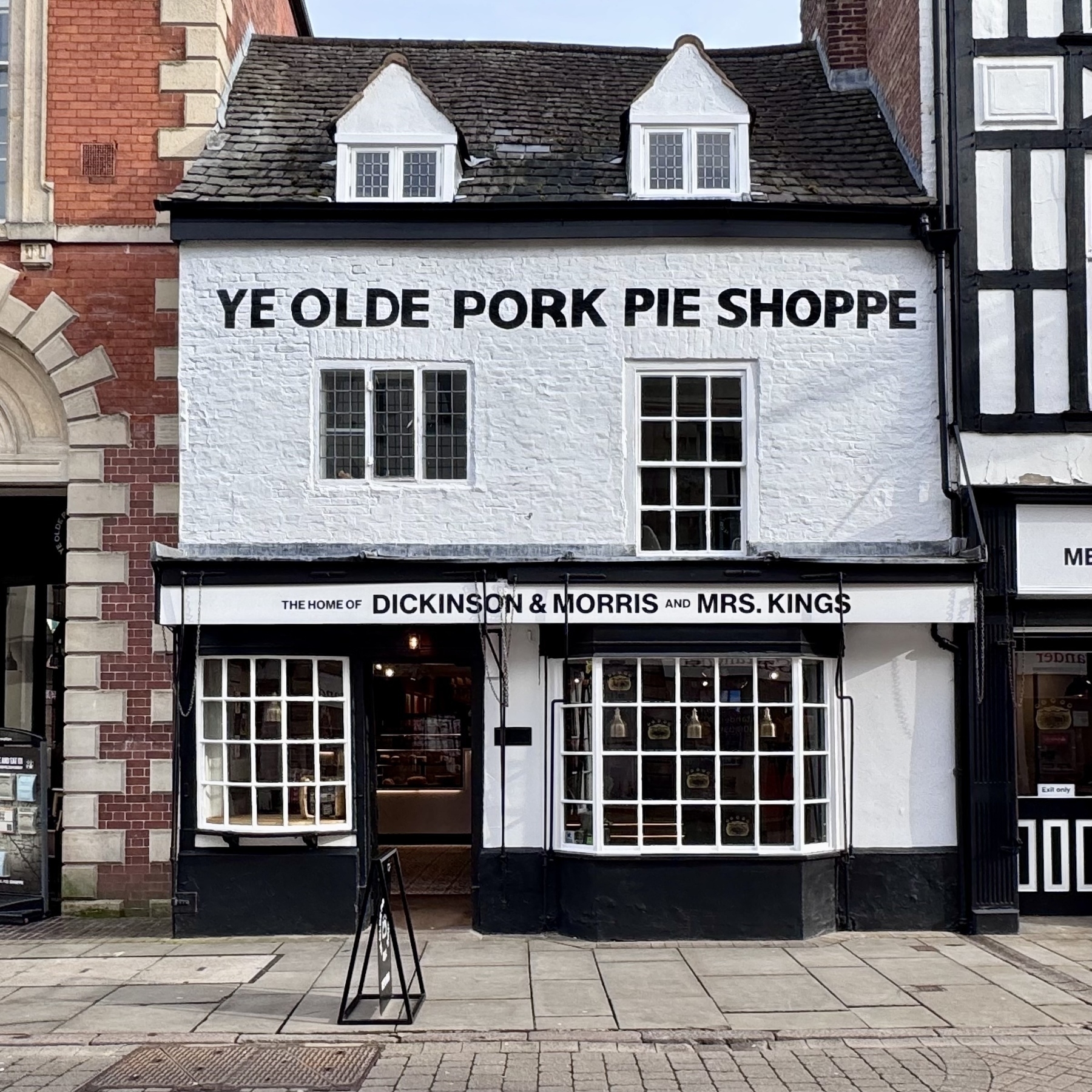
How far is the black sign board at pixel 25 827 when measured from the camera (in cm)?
1306

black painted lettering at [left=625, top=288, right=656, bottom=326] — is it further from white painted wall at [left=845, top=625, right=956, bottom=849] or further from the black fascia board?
white painted wall at [left=845, top=625, right=956, bottom=849]

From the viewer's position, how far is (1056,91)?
12.8 metres

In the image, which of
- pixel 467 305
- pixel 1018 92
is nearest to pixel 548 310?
pixel 467 305

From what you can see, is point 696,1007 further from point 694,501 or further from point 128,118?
point 128,118

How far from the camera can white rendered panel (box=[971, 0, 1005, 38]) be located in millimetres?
12938

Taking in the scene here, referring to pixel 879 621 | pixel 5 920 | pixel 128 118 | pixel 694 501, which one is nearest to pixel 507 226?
pixel 694 501

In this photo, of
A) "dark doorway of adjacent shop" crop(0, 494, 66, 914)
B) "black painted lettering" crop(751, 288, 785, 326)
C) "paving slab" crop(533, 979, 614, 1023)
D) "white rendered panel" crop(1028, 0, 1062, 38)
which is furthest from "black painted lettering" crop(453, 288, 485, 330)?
"paving slab" crop(533, 979, 614, 1023)

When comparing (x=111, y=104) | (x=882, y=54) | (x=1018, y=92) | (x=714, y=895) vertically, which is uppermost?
(x=882, y=54)

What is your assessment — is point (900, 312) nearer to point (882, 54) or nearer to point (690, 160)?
point (690, 160)

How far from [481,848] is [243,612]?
10.2ft

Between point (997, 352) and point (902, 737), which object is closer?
point (902, 737)

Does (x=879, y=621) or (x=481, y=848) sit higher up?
(x=879, y=621)

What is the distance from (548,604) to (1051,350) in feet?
17.9

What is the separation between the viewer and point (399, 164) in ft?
42.6
